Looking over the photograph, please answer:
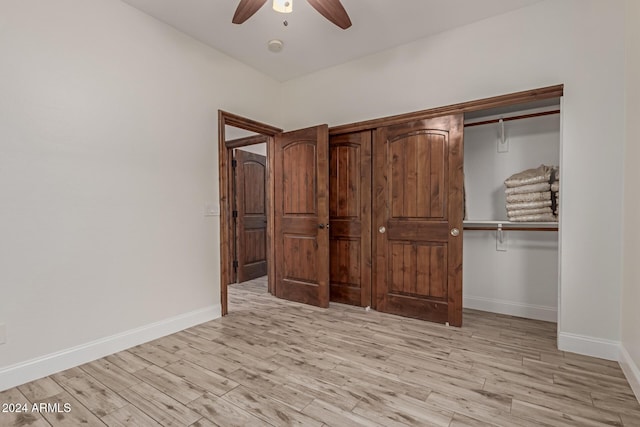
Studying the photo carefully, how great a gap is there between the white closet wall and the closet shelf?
0.34 feet

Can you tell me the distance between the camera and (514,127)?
3.17 metres

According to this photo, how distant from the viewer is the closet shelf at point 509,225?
285 cm

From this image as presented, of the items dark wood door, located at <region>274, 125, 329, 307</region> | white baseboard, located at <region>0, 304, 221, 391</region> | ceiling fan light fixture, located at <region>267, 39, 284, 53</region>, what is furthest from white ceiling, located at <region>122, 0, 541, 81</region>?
white baseboard, located at <region>0, 304, 221, 391</region>

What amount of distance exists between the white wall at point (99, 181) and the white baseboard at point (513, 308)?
2.85 m

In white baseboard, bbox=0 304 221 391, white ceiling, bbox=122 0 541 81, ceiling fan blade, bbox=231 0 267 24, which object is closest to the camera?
white baseboard, bbox=0 304 221 391

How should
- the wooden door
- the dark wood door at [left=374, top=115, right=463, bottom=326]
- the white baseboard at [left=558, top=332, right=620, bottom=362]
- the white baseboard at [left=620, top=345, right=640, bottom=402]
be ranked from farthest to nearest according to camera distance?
1. the wooden door
2. the dark wood door at [left=374, top=115, right=463, bottom=326]
3. the white baseboard at [left=558, top=332, right=620, bottom=362]
4. the white baseboard at [left=620, top=345, right=640, bottom=402]

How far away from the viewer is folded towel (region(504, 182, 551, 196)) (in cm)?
277

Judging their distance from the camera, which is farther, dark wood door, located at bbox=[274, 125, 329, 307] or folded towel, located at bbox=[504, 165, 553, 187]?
dark wood door, located at bbox=[274, 125, 329, 307]

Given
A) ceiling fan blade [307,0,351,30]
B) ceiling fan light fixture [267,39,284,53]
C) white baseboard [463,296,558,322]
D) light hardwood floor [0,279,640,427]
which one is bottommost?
light hardwood floor [0,279,640,427]

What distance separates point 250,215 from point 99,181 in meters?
2.77

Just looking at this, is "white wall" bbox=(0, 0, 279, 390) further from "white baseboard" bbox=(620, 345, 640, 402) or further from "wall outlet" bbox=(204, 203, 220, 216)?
"white baseboard" bbox=(620, 345, 640, 402)

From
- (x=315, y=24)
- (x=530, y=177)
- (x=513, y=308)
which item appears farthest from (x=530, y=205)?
(x=315, y=24)

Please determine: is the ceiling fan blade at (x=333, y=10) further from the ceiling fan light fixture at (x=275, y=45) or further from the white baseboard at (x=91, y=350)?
the white baseboard at (x=91, y=350)

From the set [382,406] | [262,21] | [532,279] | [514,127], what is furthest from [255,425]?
[514,127]
